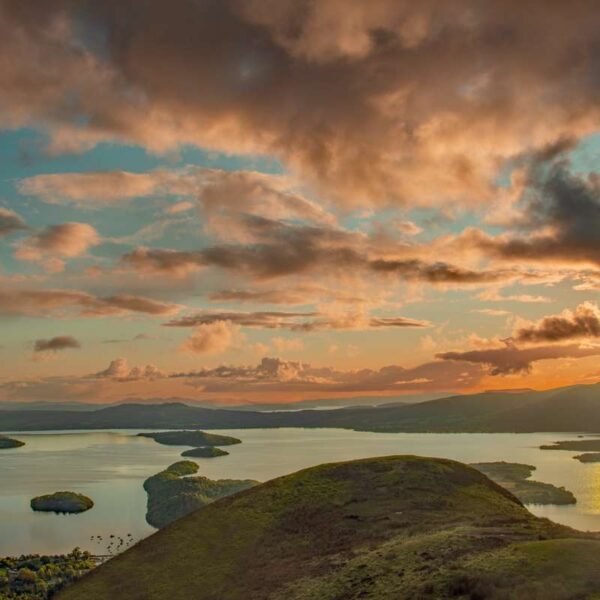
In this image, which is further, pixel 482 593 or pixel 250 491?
pixel 250 491

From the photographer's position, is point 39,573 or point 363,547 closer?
point 363,547

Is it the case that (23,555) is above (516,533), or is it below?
below

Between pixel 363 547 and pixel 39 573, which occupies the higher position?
pixel 363 547

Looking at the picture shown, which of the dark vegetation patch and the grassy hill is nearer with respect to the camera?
the grassy hill

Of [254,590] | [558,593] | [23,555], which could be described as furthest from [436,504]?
[23,555]

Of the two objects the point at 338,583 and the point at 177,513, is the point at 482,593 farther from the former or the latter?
the point at 177,513

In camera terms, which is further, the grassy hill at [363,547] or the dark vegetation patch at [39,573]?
the dark vegetation patch at [39,573]

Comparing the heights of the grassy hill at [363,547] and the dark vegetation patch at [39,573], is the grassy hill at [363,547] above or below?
above

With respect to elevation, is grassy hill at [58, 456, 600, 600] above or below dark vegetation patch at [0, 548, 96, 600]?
above
